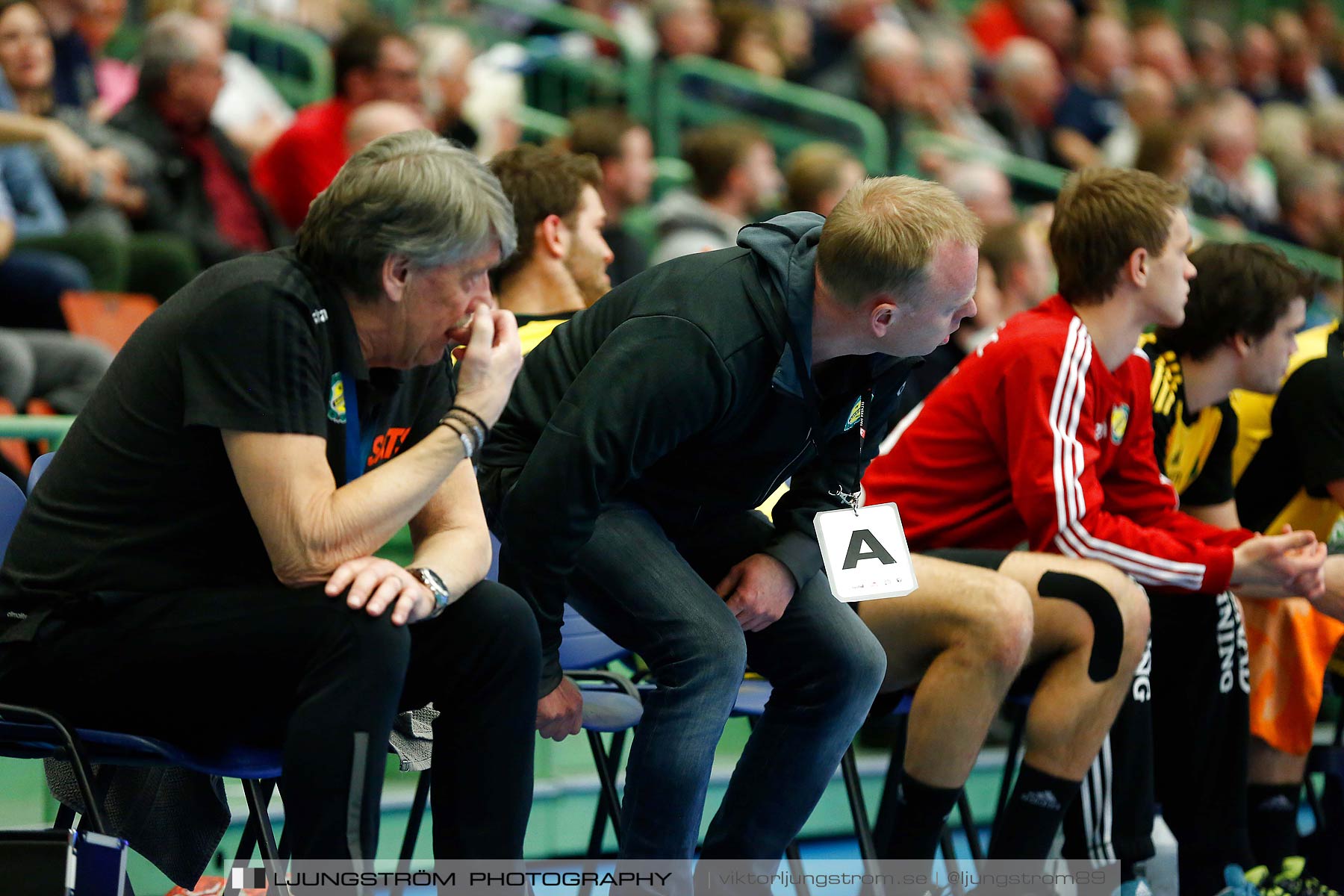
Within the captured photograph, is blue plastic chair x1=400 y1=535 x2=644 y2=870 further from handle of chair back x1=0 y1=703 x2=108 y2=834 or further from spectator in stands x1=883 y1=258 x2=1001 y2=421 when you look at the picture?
spectator in stands x1=883 y1=258 x2=1001 y2=421

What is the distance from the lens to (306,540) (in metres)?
1.94

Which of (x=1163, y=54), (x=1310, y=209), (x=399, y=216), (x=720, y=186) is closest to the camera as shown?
(x=399, y=216)

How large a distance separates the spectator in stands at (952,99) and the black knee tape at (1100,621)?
16.0ft

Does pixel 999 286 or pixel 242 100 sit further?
pixel 242 100

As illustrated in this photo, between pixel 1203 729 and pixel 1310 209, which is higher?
pixel 1203 729

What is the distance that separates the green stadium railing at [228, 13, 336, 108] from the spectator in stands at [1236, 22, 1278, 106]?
644cm

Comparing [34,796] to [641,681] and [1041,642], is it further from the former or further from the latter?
[1041,642]

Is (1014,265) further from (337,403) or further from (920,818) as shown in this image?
(337,403)

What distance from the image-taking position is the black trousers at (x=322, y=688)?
1881 mm

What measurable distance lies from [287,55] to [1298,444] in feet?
14.8

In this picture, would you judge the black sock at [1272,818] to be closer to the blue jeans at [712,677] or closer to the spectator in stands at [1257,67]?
the blue jeans at [712,677]

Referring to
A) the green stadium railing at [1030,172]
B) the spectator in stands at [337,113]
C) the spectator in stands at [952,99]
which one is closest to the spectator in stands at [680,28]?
the green stadium railing at [1030,172]

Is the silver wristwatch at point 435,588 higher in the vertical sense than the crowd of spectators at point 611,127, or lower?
higher

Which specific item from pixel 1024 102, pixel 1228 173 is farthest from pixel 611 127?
pixel 1228 173
